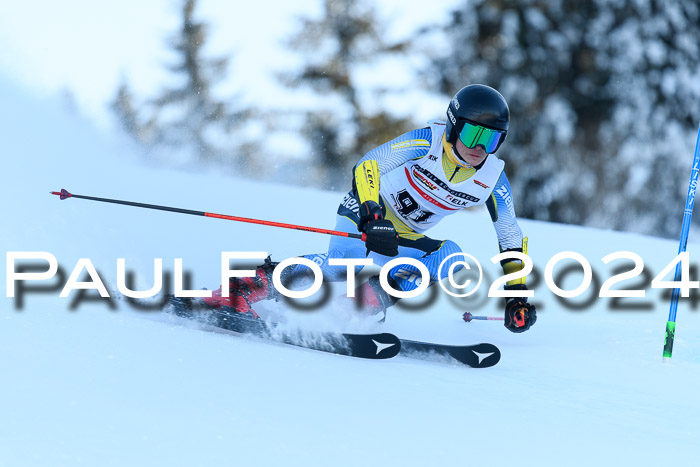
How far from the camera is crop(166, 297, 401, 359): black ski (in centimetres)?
332

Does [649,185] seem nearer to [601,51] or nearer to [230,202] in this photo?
[601,51]

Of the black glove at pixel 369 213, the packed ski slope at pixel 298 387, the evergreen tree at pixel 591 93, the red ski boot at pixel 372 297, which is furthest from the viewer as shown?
the evergreen tree at pixel 591 93

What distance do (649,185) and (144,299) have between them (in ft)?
56.9

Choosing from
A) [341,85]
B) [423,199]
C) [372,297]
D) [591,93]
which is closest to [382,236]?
[423,199]

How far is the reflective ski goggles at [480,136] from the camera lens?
3443mm

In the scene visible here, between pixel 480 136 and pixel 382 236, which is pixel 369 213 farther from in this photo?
pixel 480 136

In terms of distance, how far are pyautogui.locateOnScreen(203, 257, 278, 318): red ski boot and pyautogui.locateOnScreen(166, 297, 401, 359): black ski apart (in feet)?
0.26

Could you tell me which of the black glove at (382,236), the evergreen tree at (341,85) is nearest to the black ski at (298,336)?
the black glove at (382,236)

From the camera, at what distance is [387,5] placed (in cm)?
1934

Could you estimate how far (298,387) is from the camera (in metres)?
2.51

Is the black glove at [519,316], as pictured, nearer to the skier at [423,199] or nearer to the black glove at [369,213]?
the skier at [423,199]

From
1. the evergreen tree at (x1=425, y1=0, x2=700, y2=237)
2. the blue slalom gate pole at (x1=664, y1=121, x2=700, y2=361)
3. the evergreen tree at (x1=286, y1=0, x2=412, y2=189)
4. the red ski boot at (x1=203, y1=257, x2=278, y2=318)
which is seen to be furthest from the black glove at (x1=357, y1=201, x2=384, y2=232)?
the evergreen tree at (x1=425, y1=0, x2=700, y2=237)

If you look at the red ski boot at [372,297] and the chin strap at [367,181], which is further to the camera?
the red ski boot at [372,297]

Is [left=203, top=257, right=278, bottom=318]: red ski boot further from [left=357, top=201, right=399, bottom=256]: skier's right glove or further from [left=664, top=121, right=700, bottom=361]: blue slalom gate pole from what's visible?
[left=664, top=121, right=700, bottom=361]: blue slalom gate pole
